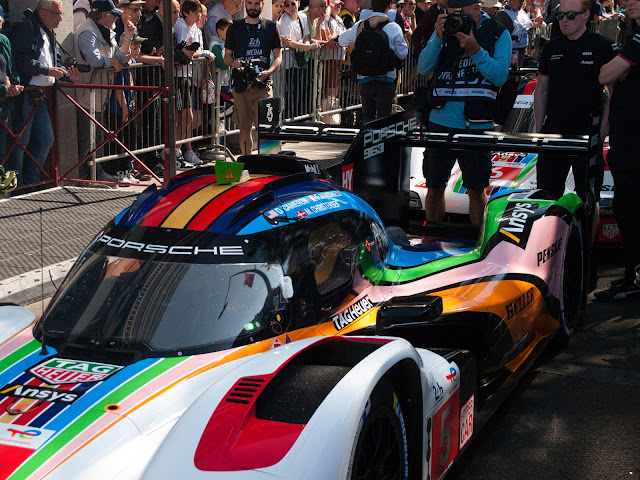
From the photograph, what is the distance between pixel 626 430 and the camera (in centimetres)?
472

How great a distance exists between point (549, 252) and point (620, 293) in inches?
61.4

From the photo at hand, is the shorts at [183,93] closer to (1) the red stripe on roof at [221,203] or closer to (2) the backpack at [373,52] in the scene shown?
(2) the backpack at [373,52]

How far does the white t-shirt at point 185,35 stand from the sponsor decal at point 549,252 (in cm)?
703

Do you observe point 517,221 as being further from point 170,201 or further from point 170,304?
point 170,304

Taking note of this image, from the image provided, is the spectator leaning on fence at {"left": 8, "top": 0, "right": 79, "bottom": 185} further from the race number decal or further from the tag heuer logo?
the race number decal

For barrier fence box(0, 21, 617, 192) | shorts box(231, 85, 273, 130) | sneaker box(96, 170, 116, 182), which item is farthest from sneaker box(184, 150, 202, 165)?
sneaker box(96, 170, 116, 182)

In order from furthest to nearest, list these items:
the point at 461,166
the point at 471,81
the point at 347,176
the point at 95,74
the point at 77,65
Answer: the point at 95,74, the point at 77,65, the point at 471,81, the point at 461,166, the point at 347,176

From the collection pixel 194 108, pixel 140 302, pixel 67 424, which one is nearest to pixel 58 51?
pixel 194 108

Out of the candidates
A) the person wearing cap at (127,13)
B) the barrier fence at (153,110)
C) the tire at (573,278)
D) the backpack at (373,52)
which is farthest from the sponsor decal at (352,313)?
the person wearing cap at (127,13)

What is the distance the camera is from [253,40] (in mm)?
11305

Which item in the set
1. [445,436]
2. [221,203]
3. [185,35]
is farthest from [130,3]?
[445,436]

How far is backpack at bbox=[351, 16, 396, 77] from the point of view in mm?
11055

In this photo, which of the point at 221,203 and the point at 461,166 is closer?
the point at 221,203

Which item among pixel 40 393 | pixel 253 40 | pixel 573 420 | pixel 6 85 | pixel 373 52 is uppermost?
pixel 253 40
